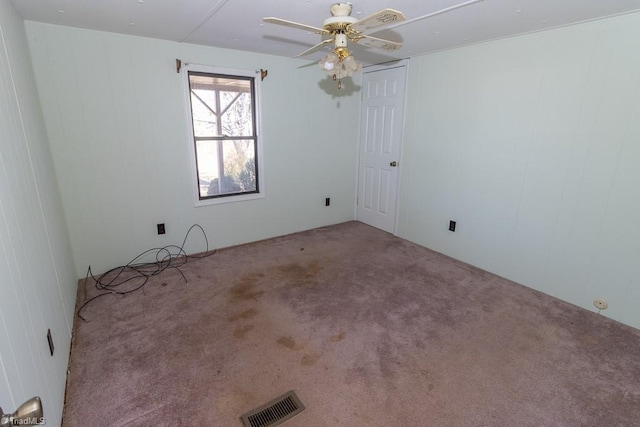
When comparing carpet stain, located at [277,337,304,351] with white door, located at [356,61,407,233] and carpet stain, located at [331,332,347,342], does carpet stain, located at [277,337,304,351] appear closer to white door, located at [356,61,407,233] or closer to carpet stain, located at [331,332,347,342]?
carpet stain, located at [331,332,347,342]

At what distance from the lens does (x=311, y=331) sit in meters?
2.47

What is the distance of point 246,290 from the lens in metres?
3.06

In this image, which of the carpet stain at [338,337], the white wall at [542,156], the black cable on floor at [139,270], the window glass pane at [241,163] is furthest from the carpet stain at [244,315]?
the white wall at [542,156]

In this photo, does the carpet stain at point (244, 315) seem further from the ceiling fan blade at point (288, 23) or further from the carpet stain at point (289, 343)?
the ceiling fan blade at point (288, 23)

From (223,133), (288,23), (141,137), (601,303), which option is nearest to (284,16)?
(288,23)

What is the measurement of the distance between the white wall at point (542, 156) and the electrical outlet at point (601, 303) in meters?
0.04

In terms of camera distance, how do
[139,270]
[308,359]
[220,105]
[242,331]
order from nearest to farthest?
[308,359]
[242,331]
[139,270]
[220,105]

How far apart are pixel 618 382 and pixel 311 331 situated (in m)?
1.99

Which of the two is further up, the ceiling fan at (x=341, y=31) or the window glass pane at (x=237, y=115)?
the ceiling fan at (x=341, y=31)

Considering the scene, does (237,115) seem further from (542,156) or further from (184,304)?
(542,156)

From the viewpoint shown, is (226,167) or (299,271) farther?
(226,167)

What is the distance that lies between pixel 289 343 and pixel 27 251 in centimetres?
162

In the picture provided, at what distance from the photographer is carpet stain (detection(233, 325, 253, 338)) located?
241cm

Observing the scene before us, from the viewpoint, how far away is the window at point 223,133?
3561 millimetres
